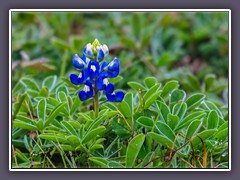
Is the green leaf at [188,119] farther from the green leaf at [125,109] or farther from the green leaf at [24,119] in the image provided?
the green leaf at [24,119]

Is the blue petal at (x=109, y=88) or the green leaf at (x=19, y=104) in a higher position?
the blue petal at (x=109, y=88)

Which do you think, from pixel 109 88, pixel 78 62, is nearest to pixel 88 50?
pixel 78 62

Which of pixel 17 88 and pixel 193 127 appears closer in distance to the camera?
pixel 193 127

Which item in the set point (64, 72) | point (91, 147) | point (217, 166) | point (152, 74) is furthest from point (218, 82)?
point (91, 147)

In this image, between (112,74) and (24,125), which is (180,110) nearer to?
(112,74)

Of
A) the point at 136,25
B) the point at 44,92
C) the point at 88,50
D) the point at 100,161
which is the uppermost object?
the point at 136,25

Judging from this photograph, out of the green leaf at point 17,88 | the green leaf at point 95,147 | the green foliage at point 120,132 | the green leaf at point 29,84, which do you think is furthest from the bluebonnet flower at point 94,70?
the green leaf at point 17,88

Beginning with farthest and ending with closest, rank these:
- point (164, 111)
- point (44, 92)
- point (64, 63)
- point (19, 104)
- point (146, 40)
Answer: point (146, 40)
point (64, 63)
point (44, 92)
point (19, 104)
point (164, 111)

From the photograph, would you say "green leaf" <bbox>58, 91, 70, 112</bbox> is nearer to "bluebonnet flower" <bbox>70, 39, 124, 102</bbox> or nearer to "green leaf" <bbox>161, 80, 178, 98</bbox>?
"bluebonnet flower" <bbox>70, 39, 124, 102</bbox>

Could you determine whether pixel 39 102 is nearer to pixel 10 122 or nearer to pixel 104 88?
pixel 10 122
